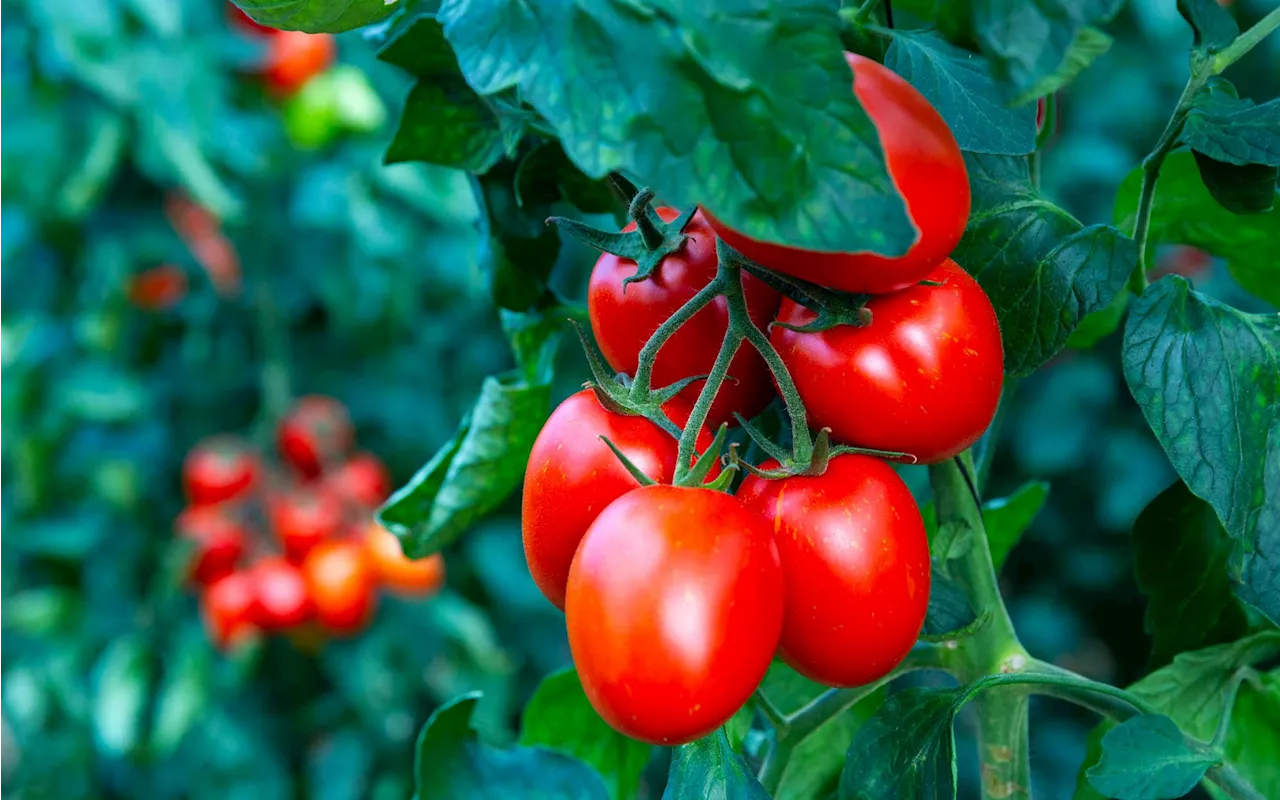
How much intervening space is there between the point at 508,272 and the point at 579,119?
0.21 m

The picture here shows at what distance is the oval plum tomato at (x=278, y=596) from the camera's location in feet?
4.65

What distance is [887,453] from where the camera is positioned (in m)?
0.36

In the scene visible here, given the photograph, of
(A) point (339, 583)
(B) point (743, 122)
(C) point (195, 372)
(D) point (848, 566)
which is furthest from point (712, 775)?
(C) point (195, 372)

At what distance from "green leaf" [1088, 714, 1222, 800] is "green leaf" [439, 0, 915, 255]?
8.5 inches

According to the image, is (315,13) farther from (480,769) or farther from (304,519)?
(304,519)

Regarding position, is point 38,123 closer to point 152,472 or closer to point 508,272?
point 152,472

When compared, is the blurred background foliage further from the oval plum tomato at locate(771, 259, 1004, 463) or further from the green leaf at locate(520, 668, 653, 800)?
the oval plum tomato at locate(771, 259, 1004, 463)

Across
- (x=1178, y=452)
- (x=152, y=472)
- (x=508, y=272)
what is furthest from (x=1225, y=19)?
(x=152, y=472)

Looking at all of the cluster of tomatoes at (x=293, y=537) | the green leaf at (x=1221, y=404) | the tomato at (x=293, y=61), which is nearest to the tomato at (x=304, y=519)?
the cluster of tomatoes at (x=293, y=537)

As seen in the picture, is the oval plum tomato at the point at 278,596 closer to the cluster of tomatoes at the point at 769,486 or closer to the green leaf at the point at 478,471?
the green leaf at the point at 478,471

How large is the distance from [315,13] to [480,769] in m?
0.31

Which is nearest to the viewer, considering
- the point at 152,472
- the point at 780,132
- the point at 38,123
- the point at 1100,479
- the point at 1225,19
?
the point at 780,132

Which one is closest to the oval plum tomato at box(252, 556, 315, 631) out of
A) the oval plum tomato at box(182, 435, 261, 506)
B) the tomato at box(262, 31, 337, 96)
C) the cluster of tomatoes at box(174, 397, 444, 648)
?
the cluster of tomatoes at box(174, 397, 444, 648)

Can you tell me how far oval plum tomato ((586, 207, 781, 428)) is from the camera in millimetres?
376
